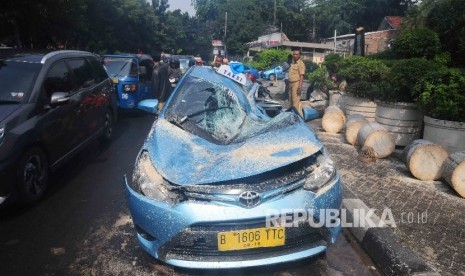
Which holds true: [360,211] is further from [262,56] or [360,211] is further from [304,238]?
[262,56]

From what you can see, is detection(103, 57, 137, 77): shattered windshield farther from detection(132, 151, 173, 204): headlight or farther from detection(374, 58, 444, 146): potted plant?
detection(132, 151, 173, 204): headlight

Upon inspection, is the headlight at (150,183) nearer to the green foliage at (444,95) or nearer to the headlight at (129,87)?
the green foliage at (444,95)

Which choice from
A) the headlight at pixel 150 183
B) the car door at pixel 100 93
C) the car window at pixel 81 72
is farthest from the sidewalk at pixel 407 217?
the car window at pixel 81 72

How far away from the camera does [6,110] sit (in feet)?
14.1

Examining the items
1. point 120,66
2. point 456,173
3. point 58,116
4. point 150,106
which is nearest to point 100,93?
point 58,116

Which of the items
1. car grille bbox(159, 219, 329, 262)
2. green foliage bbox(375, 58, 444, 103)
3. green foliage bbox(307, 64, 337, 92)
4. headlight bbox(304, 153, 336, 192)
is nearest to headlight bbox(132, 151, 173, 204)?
car grille bbox(159, 219, 329, 262)

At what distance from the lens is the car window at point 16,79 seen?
4.62 meters

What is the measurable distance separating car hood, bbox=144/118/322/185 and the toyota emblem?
16 centimetres

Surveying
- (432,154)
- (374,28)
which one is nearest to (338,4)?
(374,28)

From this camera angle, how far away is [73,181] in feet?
17.9

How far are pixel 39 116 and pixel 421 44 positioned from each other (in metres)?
7.83

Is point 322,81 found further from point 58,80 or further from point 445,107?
point 58,80

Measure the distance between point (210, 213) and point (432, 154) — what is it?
12.6ft
